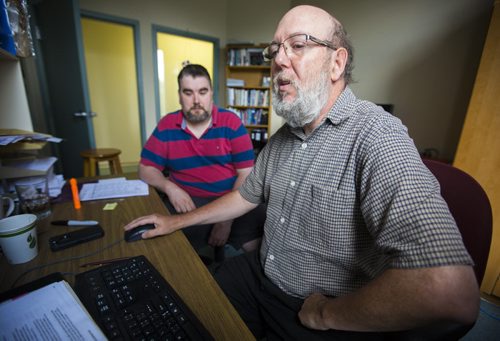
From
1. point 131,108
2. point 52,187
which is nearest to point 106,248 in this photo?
point 52,187

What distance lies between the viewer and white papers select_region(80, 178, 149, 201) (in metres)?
1.13

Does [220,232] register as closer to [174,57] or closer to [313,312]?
[313,312]

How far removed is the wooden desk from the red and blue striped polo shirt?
1.96ft

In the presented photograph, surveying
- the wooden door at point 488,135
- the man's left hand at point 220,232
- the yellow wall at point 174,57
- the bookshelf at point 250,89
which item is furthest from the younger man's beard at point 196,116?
the yellow wall at point 174,57

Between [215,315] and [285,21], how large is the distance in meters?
0.90

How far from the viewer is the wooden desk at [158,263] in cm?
53

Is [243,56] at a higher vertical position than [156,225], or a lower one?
higher

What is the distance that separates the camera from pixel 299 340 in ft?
2.37

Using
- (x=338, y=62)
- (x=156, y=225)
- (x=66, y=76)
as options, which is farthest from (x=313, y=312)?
(x=66, y=76)

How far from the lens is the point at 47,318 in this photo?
0.50 m

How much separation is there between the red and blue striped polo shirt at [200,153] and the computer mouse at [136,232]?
2.50ft

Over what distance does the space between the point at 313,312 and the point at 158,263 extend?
447 mm

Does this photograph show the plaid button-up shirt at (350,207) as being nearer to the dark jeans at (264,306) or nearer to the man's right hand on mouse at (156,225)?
the dark jeans at (264,306)

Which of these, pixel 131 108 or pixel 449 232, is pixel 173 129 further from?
pixel 131 108
